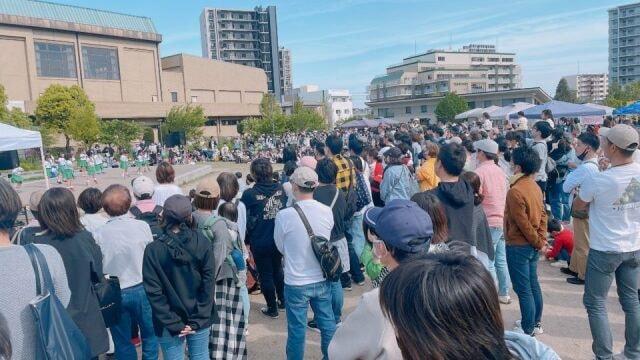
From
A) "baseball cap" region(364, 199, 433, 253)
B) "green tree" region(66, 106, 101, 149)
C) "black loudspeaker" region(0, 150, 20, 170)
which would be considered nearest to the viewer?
"baseball cap" region(364, 199, 433, 253)

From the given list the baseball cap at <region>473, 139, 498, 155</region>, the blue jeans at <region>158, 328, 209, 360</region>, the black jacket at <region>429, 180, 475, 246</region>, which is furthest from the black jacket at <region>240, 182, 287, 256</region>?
the baseball cap at <region>473, 139, 498, 155</region>

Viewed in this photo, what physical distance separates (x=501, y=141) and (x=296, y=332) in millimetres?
6696

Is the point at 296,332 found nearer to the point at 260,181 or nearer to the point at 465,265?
the point at 260,181

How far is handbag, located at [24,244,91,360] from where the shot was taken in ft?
7.51

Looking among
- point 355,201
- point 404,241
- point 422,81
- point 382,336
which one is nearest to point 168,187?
point 355,201

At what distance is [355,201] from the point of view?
234 inches

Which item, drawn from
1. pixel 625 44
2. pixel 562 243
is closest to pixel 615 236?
pixel 562 243

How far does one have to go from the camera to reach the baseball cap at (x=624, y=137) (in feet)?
10.6

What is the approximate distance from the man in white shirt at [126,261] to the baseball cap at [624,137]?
3.63 meters

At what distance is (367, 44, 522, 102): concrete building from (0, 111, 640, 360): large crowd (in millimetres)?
75943

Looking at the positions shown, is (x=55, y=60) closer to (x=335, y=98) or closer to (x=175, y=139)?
(x=175, y=139)

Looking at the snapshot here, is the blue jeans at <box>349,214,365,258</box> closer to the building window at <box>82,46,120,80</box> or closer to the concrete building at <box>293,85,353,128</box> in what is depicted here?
the building window at <box>82,46,120,80</box>

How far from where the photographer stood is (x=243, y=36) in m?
90.4

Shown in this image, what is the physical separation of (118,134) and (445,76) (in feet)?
216
